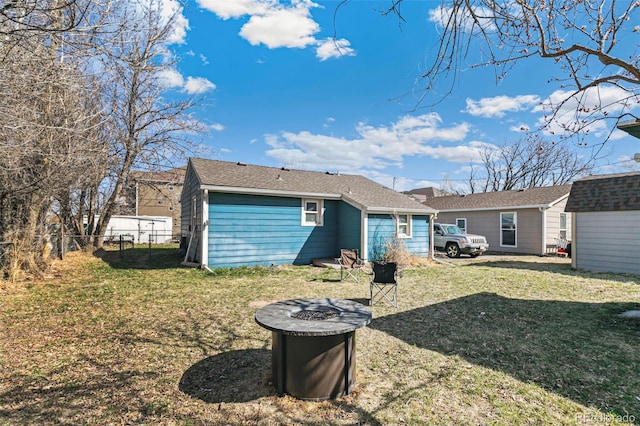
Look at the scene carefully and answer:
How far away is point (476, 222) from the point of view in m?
19.3

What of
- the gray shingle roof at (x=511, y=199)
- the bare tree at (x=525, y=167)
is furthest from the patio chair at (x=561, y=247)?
the bare tree at (x=525, y=167)

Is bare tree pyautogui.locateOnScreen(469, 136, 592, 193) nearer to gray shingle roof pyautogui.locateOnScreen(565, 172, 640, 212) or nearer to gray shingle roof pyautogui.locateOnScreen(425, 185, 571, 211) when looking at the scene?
gray shingle roof pyautogui.locateOnScreen(425, 185, 571, 211)

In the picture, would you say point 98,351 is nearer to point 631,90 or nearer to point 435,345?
point 435,345

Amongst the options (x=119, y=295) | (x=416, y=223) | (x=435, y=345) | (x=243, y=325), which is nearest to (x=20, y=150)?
(x=119, y=295)

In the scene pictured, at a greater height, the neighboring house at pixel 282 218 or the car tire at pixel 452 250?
the neighboring house at pixel 282 218

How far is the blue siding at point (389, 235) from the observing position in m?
12.3

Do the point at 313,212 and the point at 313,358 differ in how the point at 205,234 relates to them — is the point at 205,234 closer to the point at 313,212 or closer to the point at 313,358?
the point at 313,212

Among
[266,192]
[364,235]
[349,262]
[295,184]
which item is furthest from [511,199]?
[266,192]

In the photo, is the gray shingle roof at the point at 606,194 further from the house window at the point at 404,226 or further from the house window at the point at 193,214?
the house window at the point at 193,214

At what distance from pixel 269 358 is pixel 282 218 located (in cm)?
794

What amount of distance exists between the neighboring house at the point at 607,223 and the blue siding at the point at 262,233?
9.15 m

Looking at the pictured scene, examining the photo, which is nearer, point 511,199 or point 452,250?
point 452,250

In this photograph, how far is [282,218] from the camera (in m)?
11.8

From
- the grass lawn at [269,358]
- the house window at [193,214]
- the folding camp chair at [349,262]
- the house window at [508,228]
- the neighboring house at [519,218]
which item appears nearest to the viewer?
the grass lawn at [269,358]
